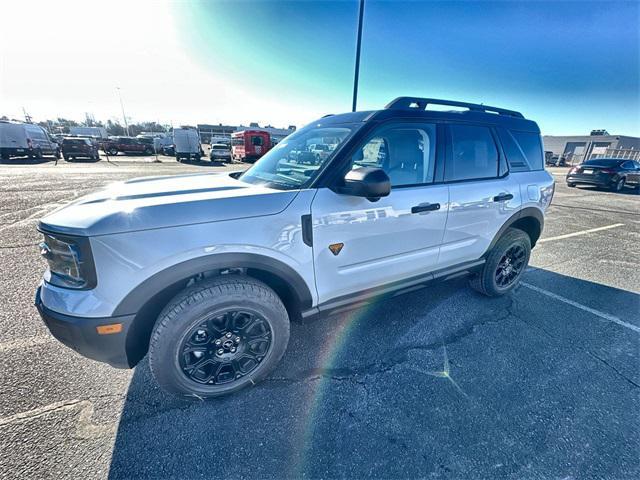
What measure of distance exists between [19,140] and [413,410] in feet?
88.3

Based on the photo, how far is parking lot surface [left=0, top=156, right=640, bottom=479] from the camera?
164 centimetres

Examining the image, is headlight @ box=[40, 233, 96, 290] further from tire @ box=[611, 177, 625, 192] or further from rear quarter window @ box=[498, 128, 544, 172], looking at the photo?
tire @ box=[611, 177, 625, 192]

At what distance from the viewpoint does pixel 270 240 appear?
1882 mm

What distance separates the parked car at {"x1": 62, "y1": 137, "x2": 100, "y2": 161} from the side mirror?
2644 centimetres

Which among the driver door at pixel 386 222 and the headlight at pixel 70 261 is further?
the driver door at pixel 386 222

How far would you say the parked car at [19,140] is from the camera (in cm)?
1802

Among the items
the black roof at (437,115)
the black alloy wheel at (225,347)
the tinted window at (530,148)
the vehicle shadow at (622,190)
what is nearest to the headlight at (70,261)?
the black alloy wheel at (225,347)

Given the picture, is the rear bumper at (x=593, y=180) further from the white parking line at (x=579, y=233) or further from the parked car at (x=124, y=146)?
the parked car at (x=124, y=146)

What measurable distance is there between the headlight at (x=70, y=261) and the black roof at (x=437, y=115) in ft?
→ 6.77

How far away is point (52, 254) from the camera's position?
1.70 metres

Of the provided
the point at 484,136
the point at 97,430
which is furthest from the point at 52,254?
the point at 484,136

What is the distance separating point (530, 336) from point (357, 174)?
2423 millimetres

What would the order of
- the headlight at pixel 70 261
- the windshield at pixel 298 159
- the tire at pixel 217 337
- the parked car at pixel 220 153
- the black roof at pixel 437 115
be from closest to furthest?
the headlight at pixel 70 261
the tire at pixel 217 337
the windshield at pixel 298 159
the black roof at pixel 437 115
the parked car at pixel 220 153

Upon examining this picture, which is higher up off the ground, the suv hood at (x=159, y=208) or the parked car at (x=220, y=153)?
the suv hood at (x=159, y=208)
